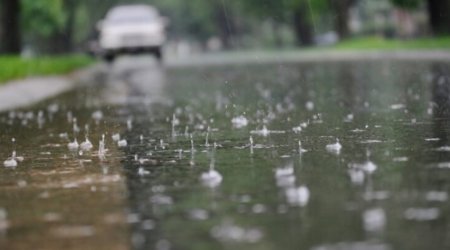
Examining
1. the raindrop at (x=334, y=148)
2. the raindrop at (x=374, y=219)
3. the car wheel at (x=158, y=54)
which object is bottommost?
the raindrop at (x=374, y=219)

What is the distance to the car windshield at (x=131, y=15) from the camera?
4544cm

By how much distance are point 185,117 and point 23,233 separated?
28.6 ft

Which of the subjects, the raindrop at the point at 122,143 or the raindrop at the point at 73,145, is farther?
the raindrop at the point at 122,143

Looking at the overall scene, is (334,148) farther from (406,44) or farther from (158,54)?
(158,54)

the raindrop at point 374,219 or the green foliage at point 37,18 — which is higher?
the green foliage at point 37,18

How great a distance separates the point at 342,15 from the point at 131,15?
16.6 metres

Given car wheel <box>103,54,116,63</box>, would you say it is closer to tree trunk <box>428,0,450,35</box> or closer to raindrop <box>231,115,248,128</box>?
tree trunk <box>428,0,450,35</box>

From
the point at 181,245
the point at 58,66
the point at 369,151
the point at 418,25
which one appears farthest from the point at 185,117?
the point at 418,25

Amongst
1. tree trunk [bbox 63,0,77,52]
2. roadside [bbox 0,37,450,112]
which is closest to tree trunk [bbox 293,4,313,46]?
tree trunk [bbox 63,0,77,52]

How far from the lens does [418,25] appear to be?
85.8m

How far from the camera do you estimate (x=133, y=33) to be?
44.7 metres

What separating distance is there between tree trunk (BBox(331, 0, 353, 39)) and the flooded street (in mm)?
43550

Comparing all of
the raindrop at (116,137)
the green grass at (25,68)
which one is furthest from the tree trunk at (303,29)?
the raindrop at (116,137)

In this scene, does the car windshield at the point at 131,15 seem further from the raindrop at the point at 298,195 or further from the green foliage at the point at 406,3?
the raindrop at the point at 298,195
